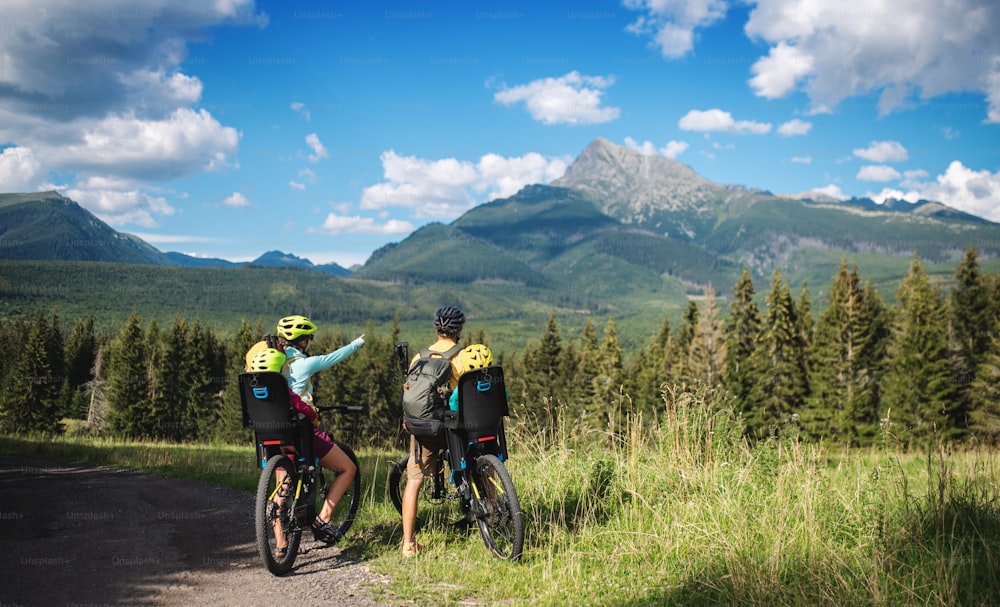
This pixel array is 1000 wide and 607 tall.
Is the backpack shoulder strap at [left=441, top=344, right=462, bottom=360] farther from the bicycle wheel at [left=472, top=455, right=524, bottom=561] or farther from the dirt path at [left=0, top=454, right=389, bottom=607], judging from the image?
the dirt path at [left=0, top=454, right=389, bottom=607]

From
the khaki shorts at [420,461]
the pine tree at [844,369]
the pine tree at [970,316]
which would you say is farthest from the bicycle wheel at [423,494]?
the pine tree at [970,316]

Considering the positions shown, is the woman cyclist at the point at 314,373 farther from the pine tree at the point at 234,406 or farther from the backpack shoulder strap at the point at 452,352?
the pine tree at the point at 234,406

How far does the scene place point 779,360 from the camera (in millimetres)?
39469

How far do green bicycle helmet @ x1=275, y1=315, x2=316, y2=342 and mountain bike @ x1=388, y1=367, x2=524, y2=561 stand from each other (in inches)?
75.9

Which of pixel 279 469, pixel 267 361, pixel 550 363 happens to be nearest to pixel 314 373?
pixel 267 361

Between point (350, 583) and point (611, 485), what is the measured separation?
3.20 m

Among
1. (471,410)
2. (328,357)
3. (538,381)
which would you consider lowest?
(538,381)

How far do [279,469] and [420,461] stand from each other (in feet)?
4.80

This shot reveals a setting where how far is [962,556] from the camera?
4.64 m

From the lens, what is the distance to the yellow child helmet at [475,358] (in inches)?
229

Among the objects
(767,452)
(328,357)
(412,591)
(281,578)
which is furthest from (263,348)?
(767,452)

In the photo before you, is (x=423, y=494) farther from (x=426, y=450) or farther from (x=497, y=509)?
(x=497, y=509)

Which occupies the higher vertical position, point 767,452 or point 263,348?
point 263,348

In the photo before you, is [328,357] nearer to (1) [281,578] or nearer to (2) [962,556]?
(1) [281,578]
